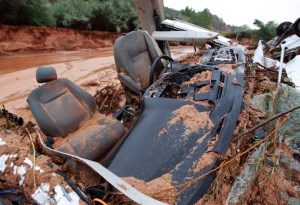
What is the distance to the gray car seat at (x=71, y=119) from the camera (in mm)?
2988

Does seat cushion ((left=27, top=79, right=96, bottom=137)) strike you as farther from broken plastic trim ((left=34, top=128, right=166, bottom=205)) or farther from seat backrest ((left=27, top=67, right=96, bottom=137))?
broken plastic trim ((left=34, top=128, right=166, bottom=205))

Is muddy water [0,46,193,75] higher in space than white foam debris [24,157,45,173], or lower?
lower

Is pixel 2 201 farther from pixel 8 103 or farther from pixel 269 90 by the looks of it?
pixel 8 103

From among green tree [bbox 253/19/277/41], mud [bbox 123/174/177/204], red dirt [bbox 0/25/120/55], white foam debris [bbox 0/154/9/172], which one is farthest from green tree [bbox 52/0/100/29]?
mud [bbox 123/174/177/204]

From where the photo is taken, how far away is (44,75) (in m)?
3.19

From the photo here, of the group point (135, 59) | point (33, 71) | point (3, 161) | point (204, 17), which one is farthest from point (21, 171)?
point (204, 17)

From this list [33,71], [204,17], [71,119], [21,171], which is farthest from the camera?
[204,17]

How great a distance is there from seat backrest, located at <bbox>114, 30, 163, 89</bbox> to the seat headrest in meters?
1.20

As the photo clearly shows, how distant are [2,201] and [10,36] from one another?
39.3ft

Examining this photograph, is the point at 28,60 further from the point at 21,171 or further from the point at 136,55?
the point at 21,171

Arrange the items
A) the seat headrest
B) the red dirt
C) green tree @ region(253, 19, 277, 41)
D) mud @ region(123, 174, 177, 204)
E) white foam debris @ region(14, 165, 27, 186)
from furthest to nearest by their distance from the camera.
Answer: green tree @ region(253, 19, 277, 41) < the red dirt < the seat headrest < white foam debris @ region(14, 165, 27, 186) < mud @ region(123, 174, 177, 204)

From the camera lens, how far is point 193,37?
5.54 m

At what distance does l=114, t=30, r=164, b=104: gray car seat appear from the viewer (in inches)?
163

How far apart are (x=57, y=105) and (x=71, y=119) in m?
0.23
